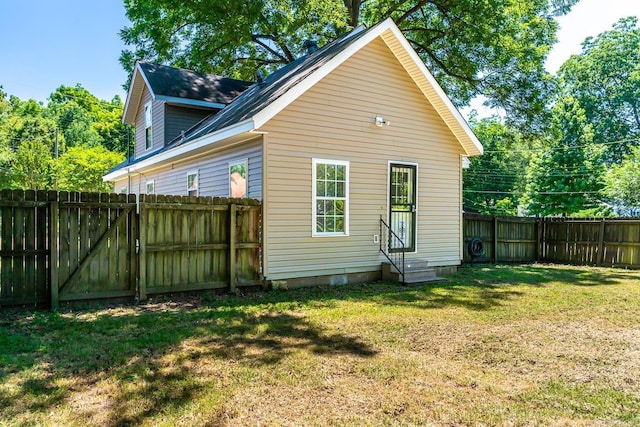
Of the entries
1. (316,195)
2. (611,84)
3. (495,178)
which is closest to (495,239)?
(316,195)

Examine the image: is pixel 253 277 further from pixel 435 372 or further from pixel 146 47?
pixel 146 47

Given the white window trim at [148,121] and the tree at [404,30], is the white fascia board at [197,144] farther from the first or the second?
the tree at [404,30]

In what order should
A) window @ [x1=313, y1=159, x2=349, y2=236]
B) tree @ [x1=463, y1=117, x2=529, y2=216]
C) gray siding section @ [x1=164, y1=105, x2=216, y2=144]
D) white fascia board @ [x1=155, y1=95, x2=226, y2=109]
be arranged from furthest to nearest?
tree @ [x1=463, y1=117, x2=529, y2=216]
gray siding section @ [x1=164, y1=105, x2=216, y2=144]
white fascia board @ [x1=155, y1=95, x2=226, y2=109]
window @ [x1=313, y1=159, x2=349, y2=236]

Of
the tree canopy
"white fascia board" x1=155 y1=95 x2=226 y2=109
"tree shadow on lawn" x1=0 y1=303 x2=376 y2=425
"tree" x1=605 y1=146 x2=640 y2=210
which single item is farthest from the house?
"tree" x1=605 y1=146 x2=640 y2=210

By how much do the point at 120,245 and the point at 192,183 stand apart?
464cm

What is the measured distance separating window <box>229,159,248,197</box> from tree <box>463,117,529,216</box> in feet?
128

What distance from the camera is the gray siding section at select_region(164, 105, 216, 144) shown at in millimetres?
12906

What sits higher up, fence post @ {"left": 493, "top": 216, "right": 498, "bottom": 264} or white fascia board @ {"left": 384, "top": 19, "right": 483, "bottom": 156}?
white fascia board @ {"left": 384, "top": 19, "right": 483, "bottom": 156}

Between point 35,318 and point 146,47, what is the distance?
1522 cm

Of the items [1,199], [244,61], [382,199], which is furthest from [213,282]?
[244,61]

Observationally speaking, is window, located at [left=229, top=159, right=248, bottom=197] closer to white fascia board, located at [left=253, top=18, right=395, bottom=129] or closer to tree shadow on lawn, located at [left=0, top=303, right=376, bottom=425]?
white fascia board, located at [left=253, top=18, right=395, bottom=129]

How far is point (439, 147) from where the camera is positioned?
419 inches

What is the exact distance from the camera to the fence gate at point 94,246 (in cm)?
626

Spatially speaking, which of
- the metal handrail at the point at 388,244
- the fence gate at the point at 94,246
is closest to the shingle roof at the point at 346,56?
the fence gate at the point at 94,246
